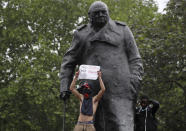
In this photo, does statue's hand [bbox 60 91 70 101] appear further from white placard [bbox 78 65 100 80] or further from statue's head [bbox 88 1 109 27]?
statue's head [bbox 88 1 109 27]

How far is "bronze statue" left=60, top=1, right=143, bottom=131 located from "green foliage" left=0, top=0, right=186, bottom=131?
27.8 ft

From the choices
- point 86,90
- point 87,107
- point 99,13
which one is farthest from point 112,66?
point 99,13

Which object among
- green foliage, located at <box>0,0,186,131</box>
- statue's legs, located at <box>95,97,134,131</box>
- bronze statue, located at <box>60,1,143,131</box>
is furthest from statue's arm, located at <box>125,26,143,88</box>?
green foliage, located at <box>0,0,186,131</box>

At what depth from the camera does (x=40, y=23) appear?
29.4m

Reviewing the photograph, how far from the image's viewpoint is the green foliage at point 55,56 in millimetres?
16250

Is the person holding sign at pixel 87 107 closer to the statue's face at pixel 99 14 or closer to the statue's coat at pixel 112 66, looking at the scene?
the statue's coat at pixel 112 66

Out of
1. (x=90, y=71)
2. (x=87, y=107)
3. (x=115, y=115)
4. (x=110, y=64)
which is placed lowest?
(x=115, y=115)

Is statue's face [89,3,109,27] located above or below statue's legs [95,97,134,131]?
above

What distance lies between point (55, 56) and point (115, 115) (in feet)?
59.6

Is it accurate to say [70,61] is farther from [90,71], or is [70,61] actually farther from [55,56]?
[55,56]

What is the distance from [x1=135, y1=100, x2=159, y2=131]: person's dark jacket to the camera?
9.45 metres

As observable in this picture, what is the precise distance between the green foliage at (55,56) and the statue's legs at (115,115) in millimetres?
8715

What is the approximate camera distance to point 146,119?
9.54 metres

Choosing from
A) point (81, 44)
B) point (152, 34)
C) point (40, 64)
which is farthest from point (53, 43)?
point (81, 44)
